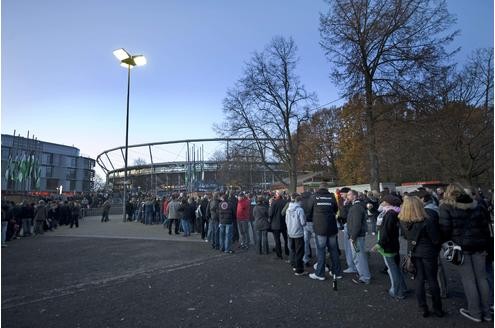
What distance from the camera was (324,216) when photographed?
7246mm

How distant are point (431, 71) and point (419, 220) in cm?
1589

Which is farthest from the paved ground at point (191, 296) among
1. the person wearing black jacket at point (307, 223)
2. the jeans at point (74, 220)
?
the jeans at point (74, 220)

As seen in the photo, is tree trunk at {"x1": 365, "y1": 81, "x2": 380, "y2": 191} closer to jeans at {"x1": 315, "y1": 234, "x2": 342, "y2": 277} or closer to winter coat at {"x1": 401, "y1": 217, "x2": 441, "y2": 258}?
jeans at {"x1": 315, "y1": 234, "x2": 342, "y2": 277}

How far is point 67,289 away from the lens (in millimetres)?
6906

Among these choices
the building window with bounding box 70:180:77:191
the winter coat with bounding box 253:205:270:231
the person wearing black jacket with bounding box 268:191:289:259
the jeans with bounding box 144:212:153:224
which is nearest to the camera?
the person wearing black jacket with bounding box 268:191:289:259

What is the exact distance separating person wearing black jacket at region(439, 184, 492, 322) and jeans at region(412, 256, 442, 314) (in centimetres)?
39

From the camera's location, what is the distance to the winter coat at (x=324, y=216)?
7227mm

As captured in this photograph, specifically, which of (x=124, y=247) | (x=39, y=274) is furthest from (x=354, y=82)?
(x=39, y=274)

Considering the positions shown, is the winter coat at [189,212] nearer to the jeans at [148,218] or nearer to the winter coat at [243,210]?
the winter coat at [243,210]

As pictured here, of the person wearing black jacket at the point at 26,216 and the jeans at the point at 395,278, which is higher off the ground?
the person wearing black jacket at the point at 26,216

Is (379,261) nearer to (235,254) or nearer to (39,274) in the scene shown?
(235,254)

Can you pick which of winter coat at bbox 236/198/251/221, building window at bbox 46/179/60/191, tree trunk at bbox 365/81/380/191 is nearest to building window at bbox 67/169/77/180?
building window at bbox 46/179/60/191

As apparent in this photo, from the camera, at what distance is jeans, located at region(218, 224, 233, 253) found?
1112cm

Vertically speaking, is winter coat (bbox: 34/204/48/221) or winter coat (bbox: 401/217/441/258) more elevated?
winter coat (bbox: 34/204/48/221)
